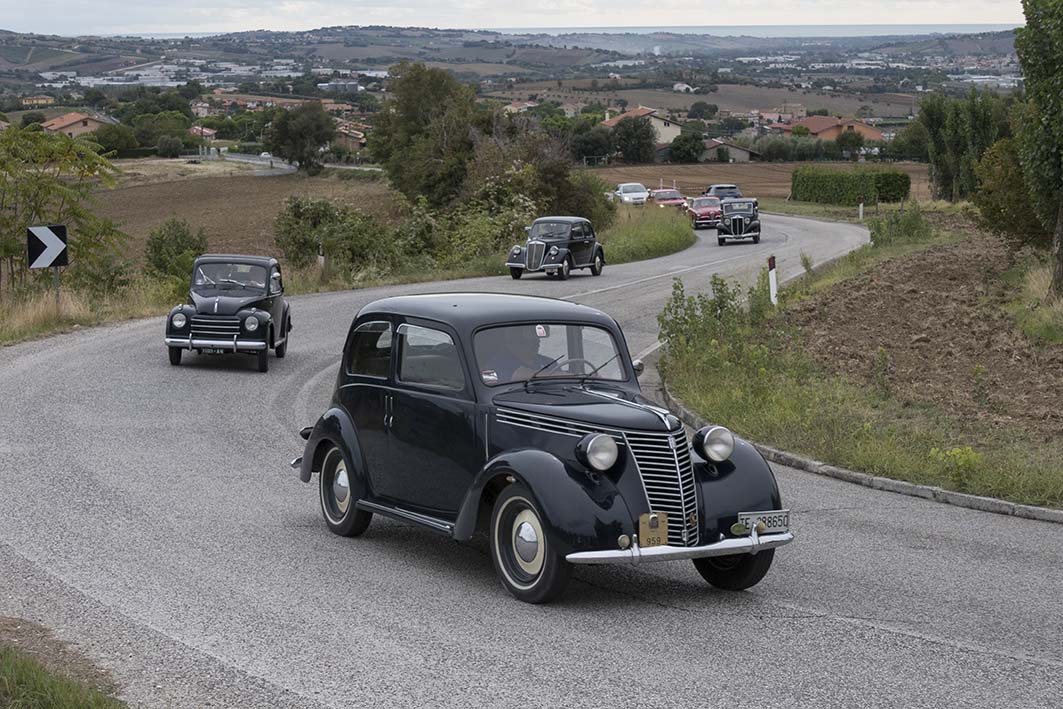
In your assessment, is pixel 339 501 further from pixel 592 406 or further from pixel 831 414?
pixel 831 414

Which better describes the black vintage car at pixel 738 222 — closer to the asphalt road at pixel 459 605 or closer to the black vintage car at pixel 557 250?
the black vintage car at pixel 557 250

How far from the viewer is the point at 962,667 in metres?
7.08

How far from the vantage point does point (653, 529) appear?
7.96 metres

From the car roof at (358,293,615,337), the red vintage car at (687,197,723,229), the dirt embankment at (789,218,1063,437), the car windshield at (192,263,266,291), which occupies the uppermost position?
A: the car roof at (358,293,615,337)

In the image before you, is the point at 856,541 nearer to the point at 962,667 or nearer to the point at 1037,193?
the point at 962,667

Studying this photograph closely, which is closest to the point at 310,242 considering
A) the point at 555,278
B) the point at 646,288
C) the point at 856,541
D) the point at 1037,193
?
the point at 555,278

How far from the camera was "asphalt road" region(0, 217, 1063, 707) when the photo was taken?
672 cm

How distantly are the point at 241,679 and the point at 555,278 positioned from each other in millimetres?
29718

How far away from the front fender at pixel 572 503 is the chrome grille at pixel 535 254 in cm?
2760

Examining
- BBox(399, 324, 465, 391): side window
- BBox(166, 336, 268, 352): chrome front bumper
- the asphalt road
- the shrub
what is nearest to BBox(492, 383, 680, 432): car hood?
BBox(399, 324, 465, 391): side window

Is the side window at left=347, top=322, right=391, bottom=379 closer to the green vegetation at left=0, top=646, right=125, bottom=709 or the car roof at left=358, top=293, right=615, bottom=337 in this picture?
the car roof at left=358, top=293, right=615, bottom=337

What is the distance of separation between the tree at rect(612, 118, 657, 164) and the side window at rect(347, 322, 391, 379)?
113 meters

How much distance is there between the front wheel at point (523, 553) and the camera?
796 cm

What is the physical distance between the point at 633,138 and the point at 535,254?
8846cm
